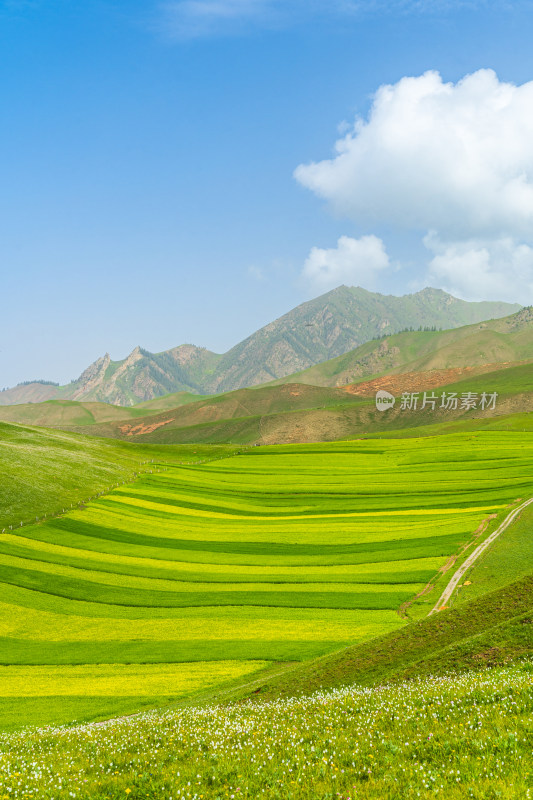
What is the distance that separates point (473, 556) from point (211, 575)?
35895 millimetres

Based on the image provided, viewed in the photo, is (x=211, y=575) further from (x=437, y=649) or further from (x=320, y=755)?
(x=320, y=755)

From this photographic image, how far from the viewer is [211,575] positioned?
72.0 metres

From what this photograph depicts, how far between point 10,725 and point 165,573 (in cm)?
4072

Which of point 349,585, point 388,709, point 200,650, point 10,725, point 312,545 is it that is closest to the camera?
point 388,709

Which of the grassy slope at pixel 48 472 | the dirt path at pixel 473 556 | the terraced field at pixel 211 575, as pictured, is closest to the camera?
the terraced field at pixel 211 575

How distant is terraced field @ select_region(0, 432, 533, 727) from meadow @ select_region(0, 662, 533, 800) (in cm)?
2148

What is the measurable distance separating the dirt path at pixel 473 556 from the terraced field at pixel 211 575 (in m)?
3.31

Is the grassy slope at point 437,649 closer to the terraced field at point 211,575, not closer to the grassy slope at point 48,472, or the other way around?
the terraced field at point 211,575

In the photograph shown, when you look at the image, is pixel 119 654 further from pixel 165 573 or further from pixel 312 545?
pixel 312 545

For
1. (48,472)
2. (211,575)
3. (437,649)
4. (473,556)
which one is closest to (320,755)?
(437,649)

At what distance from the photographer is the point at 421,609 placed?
51.9 meters

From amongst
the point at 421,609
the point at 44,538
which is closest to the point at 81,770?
the point at 421,609

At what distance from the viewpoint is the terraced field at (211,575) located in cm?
4453

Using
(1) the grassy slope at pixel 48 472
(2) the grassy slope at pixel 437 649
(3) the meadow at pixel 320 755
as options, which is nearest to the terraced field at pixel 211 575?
(1) the grassy slope at pixel 48 472
